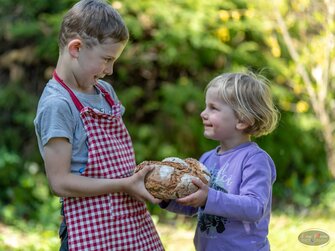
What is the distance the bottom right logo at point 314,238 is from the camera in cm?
299

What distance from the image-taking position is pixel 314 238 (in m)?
3.03

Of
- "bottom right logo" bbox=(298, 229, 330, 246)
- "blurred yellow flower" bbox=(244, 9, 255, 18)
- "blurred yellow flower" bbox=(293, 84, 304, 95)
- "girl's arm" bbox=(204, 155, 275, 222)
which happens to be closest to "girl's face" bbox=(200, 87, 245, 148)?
"girl's arm" bbox=(204, 155, 275, 222)

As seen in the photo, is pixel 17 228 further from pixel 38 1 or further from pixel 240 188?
pixel 240 188

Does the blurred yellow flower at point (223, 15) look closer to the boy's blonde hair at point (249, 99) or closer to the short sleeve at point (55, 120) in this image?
the boy's blonde hair at point (249, 99)

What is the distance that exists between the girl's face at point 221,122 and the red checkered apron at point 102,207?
0.39 meters

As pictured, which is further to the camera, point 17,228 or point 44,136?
point 17,228

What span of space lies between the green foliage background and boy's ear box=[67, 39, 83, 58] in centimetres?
316

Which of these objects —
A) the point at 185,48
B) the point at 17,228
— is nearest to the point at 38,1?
the point at 185,48

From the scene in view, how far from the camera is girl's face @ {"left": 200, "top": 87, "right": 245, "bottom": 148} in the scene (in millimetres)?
2859

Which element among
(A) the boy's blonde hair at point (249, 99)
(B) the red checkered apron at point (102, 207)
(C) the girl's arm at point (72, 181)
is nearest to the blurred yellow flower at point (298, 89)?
(A) the boy's blonde hair at point (249, 99)

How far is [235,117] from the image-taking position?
286cm

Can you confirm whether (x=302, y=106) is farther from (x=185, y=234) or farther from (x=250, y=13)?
(x=185, y=234)

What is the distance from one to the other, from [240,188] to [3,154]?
3.72 m

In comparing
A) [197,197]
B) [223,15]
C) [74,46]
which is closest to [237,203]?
[197,197]
